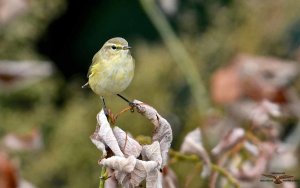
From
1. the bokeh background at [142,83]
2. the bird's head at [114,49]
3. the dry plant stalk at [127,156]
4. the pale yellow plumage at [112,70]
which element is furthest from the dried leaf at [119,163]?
the bokeh background at [142,83]

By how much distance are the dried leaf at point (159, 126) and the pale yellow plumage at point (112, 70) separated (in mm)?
84

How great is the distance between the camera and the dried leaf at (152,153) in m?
1.03

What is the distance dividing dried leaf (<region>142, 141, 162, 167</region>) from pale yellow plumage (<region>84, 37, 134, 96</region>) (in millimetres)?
119

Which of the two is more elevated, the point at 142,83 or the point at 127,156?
the point at 142,83

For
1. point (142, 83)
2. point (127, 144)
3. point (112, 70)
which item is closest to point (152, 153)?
point (127, 144)

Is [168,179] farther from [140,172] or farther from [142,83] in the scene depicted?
[142,83]

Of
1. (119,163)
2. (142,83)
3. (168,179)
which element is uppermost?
(142,83)

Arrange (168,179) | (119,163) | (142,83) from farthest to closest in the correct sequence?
(142,83) < (168,179) < (119,163)

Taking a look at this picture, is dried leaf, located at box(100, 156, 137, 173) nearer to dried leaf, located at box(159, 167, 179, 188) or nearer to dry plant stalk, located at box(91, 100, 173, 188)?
→ dry plant stalk, located at box(91, 100, 173, 188)

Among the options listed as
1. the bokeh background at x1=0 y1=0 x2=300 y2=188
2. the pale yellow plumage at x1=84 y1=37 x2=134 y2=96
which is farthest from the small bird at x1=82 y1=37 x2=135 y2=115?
the bokeh background at x1=0 y1=0 x2=300 y2=188

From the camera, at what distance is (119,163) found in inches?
39.1

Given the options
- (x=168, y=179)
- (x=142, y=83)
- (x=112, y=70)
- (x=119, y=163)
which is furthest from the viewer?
(x=142, y=83)

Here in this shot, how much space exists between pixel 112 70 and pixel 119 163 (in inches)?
8.3

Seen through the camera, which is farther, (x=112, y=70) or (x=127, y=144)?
(x=112, y=70)
